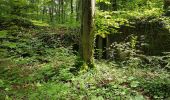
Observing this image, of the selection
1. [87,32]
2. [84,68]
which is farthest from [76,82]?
[87,32]

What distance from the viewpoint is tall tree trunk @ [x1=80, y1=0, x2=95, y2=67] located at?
714cm

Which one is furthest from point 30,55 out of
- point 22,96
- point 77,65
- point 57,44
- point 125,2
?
point 125,2

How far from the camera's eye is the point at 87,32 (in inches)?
286

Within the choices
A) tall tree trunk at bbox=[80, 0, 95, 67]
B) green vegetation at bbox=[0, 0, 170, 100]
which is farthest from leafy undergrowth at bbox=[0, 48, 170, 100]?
tall tree trunk at bbox=[80, 0, 95, 67]

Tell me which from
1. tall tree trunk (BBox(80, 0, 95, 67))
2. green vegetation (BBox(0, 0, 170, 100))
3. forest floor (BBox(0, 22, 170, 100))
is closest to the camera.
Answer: green vegetation (BBox(0, 0, 170, 100))

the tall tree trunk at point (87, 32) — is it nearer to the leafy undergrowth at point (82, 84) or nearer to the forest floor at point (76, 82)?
the forest floor at point (76, 82)

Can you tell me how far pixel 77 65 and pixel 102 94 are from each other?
1656mm

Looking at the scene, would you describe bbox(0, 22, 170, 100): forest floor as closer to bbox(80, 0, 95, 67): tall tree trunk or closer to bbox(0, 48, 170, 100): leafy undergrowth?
bbox(0, 48, 170, 100): leafy undergrowth

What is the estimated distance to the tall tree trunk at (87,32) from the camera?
7.14 meters

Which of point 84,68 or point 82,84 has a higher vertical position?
point 84,68

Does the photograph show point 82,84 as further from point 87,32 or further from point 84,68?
point 87,32

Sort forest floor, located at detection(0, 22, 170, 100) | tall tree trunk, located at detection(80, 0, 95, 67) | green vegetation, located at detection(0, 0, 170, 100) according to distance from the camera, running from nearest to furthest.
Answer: green vegetation, located at detection(0, 0, 170, 100) → forest floor, located at detection(0, 22, 170, 100) → tall tree trunk, located at detection(80, 0, 95, 67)

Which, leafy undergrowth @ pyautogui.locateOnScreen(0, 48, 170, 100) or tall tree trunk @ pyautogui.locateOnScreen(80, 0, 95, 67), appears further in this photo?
tall tree trunk @ pyautogui.locateOnScreen(80, 0, 95, 67)

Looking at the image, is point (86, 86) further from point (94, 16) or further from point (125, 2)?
point (125, 2)
